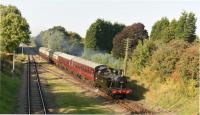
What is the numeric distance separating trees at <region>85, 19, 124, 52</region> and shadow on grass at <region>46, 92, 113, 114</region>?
4907 cm

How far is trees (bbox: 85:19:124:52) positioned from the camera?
88375 millimetres

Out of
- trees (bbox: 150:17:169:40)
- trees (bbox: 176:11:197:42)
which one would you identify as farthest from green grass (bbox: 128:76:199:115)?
trees (bbox: 150:17:169:40)

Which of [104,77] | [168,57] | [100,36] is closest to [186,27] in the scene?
[168,57]

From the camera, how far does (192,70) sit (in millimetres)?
34000

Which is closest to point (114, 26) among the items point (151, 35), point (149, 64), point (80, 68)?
point (151, 35)

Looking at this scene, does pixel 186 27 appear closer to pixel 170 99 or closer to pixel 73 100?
pixel 170 99

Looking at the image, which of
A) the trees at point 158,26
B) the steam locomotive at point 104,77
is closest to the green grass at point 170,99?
the steam locomotive at point 104,77

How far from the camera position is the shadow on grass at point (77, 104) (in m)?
30.8

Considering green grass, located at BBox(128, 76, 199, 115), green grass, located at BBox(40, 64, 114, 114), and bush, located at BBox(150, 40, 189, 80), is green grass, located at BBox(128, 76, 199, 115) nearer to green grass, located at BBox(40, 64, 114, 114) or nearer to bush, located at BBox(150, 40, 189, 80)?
bush, located at BBox(150, 40, 189, 80)

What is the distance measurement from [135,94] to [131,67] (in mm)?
8847

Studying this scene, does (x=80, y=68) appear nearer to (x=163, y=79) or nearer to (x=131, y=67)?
(x=131, y=67)

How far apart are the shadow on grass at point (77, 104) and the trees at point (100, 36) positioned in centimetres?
4907

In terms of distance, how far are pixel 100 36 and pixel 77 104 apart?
57.6 m

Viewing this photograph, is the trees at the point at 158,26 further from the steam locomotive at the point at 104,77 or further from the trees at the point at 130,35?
the steam locomotive at the point at 104,77
